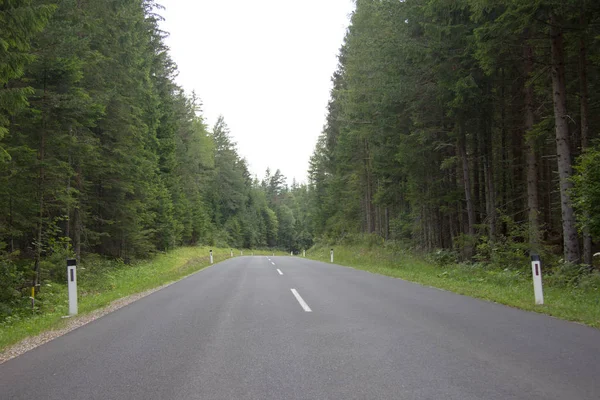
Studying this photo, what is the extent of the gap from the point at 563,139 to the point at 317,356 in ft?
33.5


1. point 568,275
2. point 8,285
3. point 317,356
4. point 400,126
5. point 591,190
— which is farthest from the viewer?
point 400,126

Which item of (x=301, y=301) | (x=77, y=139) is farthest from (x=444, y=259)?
(x=77, y=139)

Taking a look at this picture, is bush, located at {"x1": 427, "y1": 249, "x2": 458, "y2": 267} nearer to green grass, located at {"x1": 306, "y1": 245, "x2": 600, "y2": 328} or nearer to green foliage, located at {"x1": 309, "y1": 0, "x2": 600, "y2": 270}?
green grass, located at {"x1": 306, "y1": 245, "x2": 600, "y2": 328}

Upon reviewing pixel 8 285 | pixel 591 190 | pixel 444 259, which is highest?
pixel 591 190

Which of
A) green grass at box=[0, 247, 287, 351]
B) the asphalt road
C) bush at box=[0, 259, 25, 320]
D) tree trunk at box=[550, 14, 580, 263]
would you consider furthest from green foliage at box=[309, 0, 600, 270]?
bush at box=[0, 259, 25, 320]

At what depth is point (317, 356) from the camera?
496 centimetres

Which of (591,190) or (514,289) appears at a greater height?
(591,190)

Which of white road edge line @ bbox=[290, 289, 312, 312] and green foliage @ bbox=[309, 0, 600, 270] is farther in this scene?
green foliage @ bbox=[309, 0, 600, 270]

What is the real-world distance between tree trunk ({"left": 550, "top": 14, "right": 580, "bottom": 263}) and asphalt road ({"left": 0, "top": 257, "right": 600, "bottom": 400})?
15.9 feet

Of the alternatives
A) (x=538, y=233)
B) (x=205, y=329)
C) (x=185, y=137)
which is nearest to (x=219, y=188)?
(x=185, y=137)

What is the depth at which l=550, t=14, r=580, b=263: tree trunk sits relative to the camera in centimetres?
1135

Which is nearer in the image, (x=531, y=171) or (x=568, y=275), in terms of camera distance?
(x=568, y=275)

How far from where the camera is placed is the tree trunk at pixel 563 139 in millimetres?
11352

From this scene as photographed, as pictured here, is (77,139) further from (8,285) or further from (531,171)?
(531,171)
